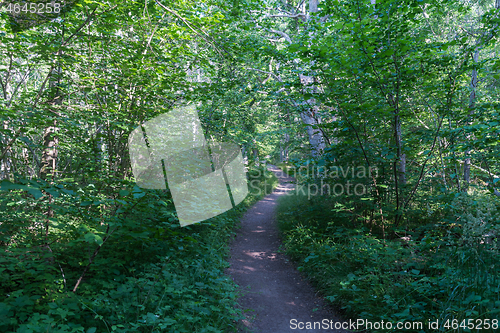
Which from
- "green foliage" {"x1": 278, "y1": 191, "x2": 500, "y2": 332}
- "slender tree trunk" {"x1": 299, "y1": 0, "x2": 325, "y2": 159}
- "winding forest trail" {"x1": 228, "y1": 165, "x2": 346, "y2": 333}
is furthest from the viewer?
"slender tree trunk" {"x1": 299, "y1": 0, "x2": 325, "y2": 159}

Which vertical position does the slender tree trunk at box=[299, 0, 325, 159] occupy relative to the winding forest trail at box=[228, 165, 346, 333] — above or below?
above

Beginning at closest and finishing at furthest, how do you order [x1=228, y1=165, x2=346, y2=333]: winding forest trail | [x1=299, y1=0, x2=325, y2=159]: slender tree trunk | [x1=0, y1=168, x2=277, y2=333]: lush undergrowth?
1. [x1=0, y1=168, x2=277, y2=333]: lush undergrowth
2. [x1=228, y1=165, x2=346, y2=333]: winding forest trail
3. [x1=299, y1=0, x2=325, y2=159]: slender tree trunk

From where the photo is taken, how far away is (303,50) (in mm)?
4484

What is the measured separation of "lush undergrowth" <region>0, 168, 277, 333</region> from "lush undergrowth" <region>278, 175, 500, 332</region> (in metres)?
1.94

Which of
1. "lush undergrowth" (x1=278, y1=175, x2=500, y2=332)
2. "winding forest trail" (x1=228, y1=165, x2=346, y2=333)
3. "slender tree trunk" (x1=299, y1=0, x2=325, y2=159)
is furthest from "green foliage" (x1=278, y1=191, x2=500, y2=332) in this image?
"slender tree trunk" (x1=299, y1=0, x2=325, y2=159)

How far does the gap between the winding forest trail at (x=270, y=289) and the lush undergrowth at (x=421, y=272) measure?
0.31 m

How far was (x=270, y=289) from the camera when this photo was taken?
4.87 m

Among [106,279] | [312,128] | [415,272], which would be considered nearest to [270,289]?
[415,272]

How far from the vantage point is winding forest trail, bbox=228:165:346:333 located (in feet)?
12.7

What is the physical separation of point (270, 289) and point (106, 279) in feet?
9.60

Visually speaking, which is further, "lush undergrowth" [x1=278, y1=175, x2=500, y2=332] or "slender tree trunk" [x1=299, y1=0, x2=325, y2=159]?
"slender tree trunk" [x1=299, y1=0, x2=325, y2=159]

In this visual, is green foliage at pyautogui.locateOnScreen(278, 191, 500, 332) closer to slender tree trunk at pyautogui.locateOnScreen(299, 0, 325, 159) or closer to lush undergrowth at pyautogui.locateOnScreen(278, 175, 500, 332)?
lush undergrowth at pyautogui.locateOnScreen(278, 175, 500, 332)

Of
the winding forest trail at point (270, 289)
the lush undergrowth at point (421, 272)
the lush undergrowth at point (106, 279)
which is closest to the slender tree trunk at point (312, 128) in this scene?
the lush undergrowth at point (421, 272)

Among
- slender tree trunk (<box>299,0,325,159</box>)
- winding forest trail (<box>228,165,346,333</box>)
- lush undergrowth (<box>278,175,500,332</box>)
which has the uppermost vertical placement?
slender tree trunk (<box>299,0,325,159</box>)
